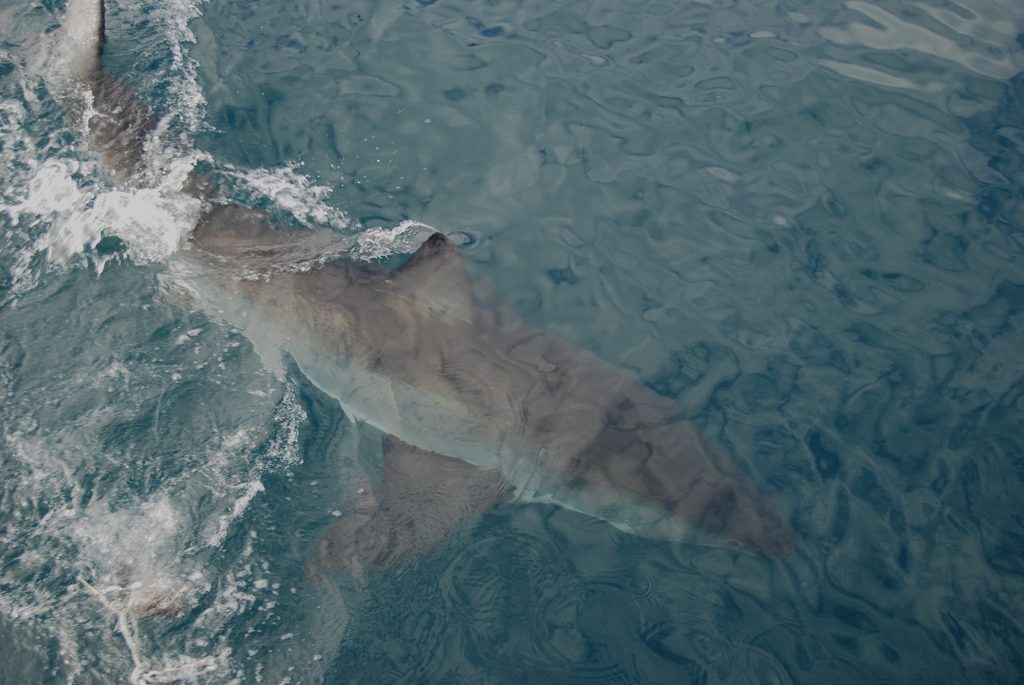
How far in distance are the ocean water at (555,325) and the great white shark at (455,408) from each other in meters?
0.16

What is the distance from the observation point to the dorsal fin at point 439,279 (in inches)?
212

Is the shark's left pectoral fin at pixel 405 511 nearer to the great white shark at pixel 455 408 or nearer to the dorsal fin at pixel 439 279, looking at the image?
the great white shark at pixel 455 408

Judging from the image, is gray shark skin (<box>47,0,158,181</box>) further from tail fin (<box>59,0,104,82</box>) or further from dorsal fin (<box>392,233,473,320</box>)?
dorsal fin (<box>392,233,473,320</box>)

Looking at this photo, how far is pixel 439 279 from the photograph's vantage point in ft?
17.8

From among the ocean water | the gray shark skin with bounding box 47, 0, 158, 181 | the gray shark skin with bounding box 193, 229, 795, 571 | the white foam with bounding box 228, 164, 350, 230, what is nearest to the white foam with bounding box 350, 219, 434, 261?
the ocean water

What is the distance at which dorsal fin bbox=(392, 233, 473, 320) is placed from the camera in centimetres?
539

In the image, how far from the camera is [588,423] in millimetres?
5266

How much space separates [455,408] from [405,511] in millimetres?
706

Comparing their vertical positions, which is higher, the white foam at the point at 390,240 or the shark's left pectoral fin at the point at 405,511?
the white foam at the point at 390,240

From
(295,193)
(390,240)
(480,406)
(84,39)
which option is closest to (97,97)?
(84,39)

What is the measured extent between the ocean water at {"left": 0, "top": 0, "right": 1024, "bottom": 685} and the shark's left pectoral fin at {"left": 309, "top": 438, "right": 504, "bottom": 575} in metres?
0.12

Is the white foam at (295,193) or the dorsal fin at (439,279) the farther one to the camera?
the white foam at (295,193)

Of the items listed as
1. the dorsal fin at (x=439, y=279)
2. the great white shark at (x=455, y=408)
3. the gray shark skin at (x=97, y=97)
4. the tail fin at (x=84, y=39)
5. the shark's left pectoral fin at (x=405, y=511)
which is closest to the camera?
the shark's left pectoral fin at (x=405, y=511)

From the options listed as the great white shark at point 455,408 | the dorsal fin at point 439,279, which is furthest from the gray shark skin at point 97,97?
the dorsal fin at point 439,279
